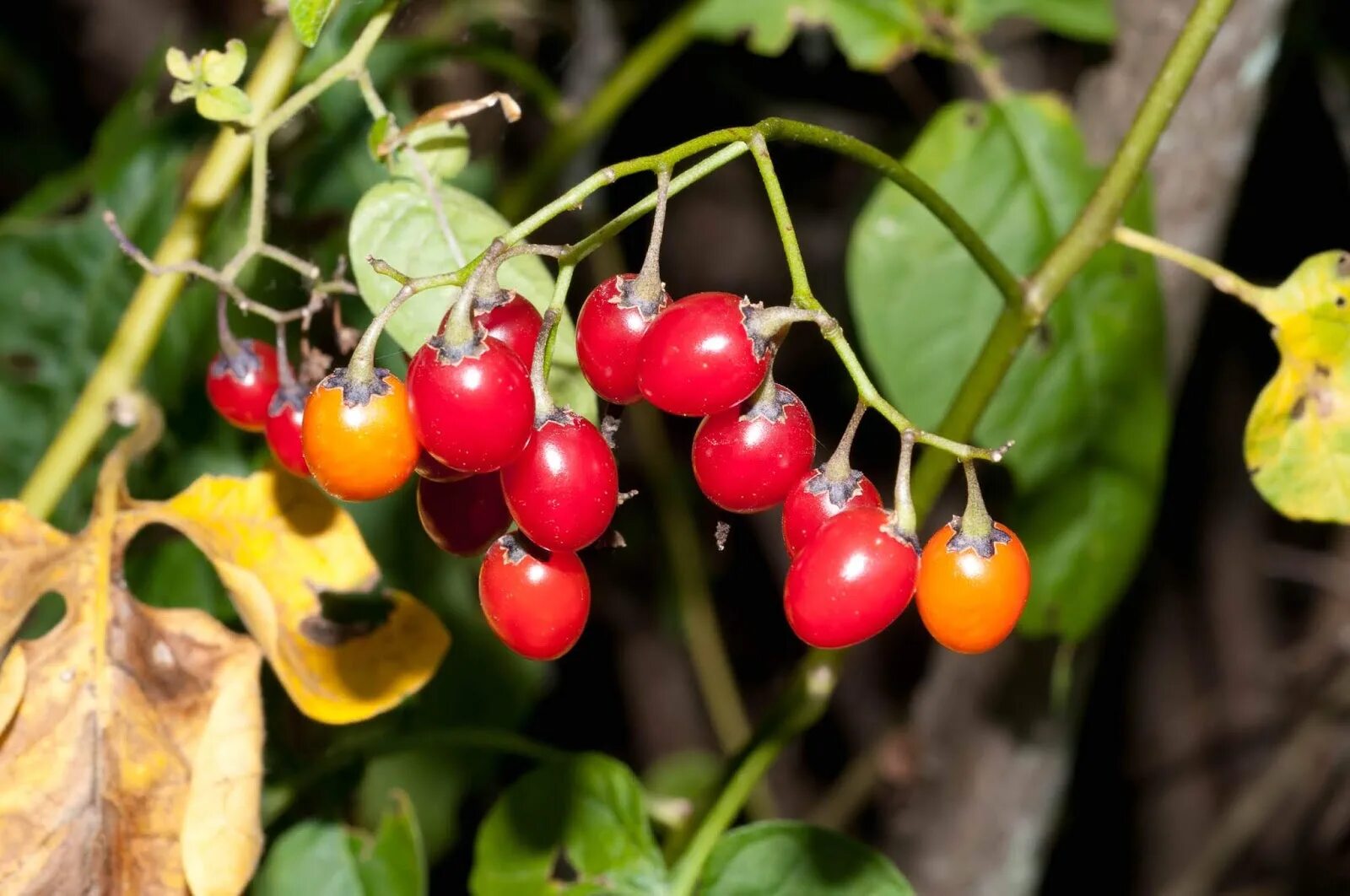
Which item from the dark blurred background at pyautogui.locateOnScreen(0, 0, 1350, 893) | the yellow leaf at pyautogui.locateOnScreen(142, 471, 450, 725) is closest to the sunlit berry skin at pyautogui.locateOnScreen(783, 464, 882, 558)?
the yellow leaf at pyautogui.locateOnScreen(142, 471, 450, 725)

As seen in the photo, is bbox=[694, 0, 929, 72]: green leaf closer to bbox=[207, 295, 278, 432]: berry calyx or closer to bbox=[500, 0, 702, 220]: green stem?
bbox=[500, 0, 702, 220]: green stem

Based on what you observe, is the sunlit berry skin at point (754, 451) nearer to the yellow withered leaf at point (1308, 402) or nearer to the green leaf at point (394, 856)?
the yellow withered leaf at point (1308, 402)

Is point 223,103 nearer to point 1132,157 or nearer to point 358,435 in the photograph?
point 358,435

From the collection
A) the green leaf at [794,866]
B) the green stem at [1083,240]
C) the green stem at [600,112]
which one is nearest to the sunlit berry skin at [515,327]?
the green stem at [1083,240]

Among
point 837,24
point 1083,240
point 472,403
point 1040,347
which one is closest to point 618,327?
point 472,403

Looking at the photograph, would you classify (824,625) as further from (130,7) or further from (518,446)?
(130,7)

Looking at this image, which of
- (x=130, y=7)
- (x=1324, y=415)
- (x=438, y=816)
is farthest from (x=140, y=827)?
(x=130, y=7)
